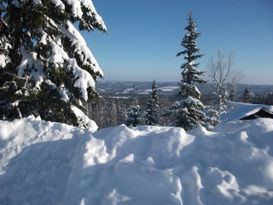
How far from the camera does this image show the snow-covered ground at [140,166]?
5070 millimetres

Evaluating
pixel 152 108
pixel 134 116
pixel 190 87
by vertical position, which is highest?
pixel 190 87

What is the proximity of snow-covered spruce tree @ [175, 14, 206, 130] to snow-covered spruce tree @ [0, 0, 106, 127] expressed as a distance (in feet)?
47.9

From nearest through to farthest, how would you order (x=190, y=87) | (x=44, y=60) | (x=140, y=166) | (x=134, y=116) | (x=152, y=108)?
(x=140, y=166), (x=44, y=60), (x=190, y=87), (x=152, y=108), (x=134, y=116)

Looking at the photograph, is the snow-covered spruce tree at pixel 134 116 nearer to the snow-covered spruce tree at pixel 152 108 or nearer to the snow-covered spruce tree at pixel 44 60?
the snow-covered spruce tree at pixel 152 108

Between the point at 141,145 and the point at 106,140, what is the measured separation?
0.76 m

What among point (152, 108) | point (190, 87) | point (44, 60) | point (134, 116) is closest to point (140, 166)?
point (44, 60)

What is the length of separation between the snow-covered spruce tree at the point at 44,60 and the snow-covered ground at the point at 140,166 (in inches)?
49.9

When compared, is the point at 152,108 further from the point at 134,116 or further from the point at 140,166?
the point at 140,166

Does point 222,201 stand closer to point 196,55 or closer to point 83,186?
point 83,186

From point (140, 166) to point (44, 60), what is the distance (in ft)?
14.3

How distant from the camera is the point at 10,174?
6.43 meters

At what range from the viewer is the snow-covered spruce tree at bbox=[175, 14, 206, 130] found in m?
23.0

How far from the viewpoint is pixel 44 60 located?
8430 millimetres

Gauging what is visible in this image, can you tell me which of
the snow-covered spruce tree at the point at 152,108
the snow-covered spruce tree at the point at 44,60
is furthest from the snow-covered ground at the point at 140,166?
the snow-covered spruce tree at the point at 152,108
